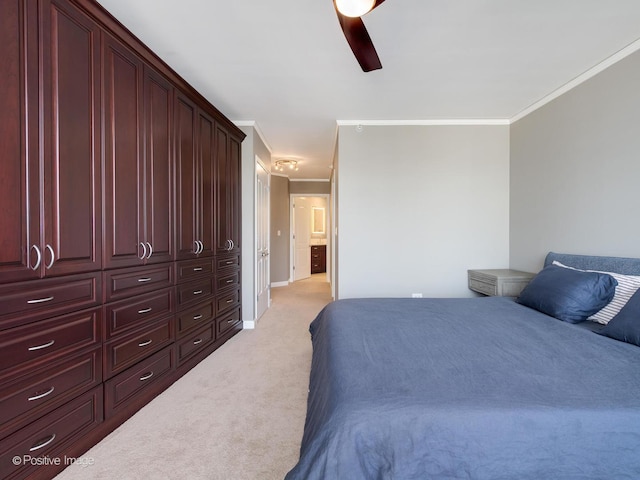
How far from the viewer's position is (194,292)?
2668mm

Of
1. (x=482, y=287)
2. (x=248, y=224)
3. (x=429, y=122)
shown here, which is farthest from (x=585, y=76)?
(x=248, y=224)

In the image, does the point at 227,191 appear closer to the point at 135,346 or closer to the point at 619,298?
the point at 135,346

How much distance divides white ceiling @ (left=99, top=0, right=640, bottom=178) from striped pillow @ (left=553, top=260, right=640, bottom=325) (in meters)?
1.69

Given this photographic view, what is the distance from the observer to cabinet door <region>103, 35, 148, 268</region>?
68.7 inches

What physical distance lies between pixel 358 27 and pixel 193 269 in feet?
7.19

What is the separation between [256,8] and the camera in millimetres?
1843

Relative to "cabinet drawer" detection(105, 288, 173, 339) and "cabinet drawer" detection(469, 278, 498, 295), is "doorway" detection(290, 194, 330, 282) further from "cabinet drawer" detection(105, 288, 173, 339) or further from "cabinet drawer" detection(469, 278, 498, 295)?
A: "cabinet drawer" detection(105, 288, 173, 339)

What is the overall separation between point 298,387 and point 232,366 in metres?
0.72

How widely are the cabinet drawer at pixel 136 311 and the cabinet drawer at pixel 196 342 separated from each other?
1.23 ft

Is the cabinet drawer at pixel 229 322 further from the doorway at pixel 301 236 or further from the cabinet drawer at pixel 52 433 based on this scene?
the doorway at pixel 301 236

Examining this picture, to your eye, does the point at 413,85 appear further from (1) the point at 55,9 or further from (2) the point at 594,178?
(1) the point at 55,9

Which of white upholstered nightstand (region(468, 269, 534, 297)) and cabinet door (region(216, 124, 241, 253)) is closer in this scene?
white upholstered nightstand (region(468, 269, 534, 297))

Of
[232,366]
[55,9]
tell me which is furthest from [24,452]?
[55,9]

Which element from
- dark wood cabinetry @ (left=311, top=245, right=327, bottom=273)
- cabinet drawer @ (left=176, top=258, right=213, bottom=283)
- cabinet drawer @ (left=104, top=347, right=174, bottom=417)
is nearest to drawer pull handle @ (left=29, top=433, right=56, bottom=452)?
cabinet drawer @ (left=104, top=347, right=174, bottom=417)
